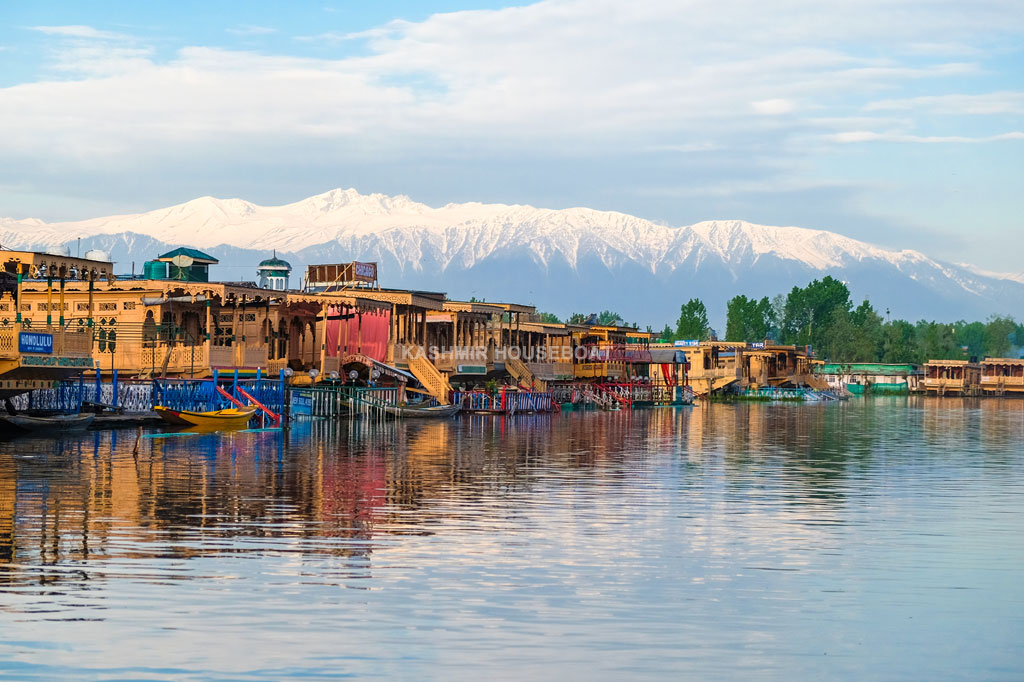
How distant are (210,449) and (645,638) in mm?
36661

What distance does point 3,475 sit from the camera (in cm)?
3738

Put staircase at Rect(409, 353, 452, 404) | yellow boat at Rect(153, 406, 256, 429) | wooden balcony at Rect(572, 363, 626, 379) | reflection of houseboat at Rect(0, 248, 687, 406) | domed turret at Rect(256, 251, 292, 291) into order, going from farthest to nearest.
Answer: wooden balcony at Rect(572, 363, 626, 379) → domed turret at Rect(256, 251, 292, 291) → staircase at Rect(409, 353, 452, 404) → yellow boat at Rect(153, 406, 256, 429) → reflection of houseboat at Rect(0, 248, 687, 406)

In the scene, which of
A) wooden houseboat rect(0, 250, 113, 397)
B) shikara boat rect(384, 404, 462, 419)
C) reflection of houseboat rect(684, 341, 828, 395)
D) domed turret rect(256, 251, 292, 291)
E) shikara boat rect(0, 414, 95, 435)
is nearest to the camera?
wooden houseboat rect(0, 250, 113, 397)

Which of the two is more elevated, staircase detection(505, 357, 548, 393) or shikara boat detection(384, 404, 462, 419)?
staircase detection(505, 357, 548, 393)

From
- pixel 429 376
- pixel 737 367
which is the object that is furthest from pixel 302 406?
pixel 737 367

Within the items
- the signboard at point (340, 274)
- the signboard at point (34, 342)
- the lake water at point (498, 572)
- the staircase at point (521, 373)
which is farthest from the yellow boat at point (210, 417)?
the staircase at point (521, 373)

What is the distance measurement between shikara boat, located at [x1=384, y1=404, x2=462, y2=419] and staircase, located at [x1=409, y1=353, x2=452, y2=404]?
184 cm

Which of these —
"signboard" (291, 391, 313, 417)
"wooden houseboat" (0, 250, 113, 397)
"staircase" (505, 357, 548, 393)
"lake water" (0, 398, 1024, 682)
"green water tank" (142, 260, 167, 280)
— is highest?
"green water tank" (142, 260, 167, 280)

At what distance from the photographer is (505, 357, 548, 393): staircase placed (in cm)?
10656

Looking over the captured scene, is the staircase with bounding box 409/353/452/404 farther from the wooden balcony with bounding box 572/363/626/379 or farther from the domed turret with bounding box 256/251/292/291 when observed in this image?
the wooden balcony with bounding box 572/363/626/379

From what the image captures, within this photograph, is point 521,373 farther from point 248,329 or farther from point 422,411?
point 248,329

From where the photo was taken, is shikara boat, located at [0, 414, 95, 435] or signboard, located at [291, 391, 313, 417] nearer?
shikara boat, located at [0, 414, 95, 435]

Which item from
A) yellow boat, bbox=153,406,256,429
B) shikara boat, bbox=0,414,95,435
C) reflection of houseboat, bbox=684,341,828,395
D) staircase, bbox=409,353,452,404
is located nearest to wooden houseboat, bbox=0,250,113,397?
shikara boat, bbox=0,414,95,435

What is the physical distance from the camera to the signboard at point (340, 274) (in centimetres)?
9850
